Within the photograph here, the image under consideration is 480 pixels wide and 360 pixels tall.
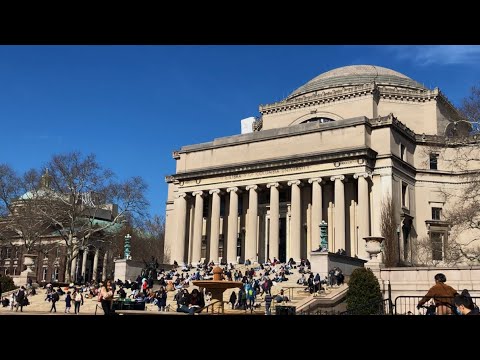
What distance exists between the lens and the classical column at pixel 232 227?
195 feet

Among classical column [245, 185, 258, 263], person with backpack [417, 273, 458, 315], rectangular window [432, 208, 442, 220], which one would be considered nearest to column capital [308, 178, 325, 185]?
classical column [245, 185, 258, 263]

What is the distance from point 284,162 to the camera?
191 feet

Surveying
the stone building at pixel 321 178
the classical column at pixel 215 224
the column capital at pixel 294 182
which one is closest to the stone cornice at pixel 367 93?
the stone building at pixel 321 178

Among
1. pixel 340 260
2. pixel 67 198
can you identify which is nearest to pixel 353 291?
pixel 340 260

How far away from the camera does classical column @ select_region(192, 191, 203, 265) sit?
205 feet

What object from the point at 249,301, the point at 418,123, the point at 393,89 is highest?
the point at 393,89

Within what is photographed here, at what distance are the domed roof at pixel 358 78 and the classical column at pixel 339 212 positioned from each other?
722 inches

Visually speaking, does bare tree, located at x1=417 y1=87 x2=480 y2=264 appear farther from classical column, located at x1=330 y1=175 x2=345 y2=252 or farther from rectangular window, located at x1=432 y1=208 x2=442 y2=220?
classical column, located at x1=330 y1=175 x2=345 y2=252

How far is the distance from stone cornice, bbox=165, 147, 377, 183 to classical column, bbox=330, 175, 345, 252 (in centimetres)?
217

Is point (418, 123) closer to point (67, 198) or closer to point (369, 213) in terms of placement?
point (369, 213)

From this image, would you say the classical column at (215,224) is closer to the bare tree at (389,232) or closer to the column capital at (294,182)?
the column capital at (294,182)
